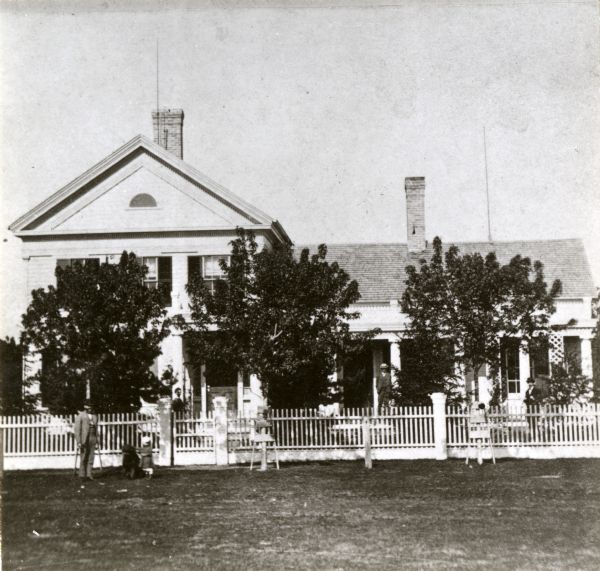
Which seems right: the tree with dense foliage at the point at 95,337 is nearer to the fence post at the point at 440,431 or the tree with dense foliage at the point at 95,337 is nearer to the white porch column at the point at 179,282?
the fence post at the point at 440,431

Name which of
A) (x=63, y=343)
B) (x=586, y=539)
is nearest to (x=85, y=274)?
(x=63, y=343)

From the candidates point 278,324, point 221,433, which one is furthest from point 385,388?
point 221,433

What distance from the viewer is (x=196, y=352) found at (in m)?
20.8

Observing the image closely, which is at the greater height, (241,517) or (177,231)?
(177,231)

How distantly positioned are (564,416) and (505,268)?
3813 millimetres

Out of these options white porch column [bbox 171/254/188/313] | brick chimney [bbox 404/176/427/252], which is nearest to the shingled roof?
brick chimney [bbox 404/176/427/252]

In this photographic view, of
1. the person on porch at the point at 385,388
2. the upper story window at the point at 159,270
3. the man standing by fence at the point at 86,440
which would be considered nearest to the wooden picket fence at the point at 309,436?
the man standing by fence at the point at 86,440

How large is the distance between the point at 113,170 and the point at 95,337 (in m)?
9.93

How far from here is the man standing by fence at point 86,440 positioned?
56.3 ft

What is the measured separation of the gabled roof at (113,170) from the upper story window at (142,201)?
3.70ft

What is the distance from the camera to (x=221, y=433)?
1941cm

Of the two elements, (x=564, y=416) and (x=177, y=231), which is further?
(x=177, y=231)

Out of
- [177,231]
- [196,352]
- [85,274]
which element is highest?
[177,231]

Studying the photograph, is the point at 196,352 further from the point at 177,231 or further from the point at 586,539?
the point at 586,539
